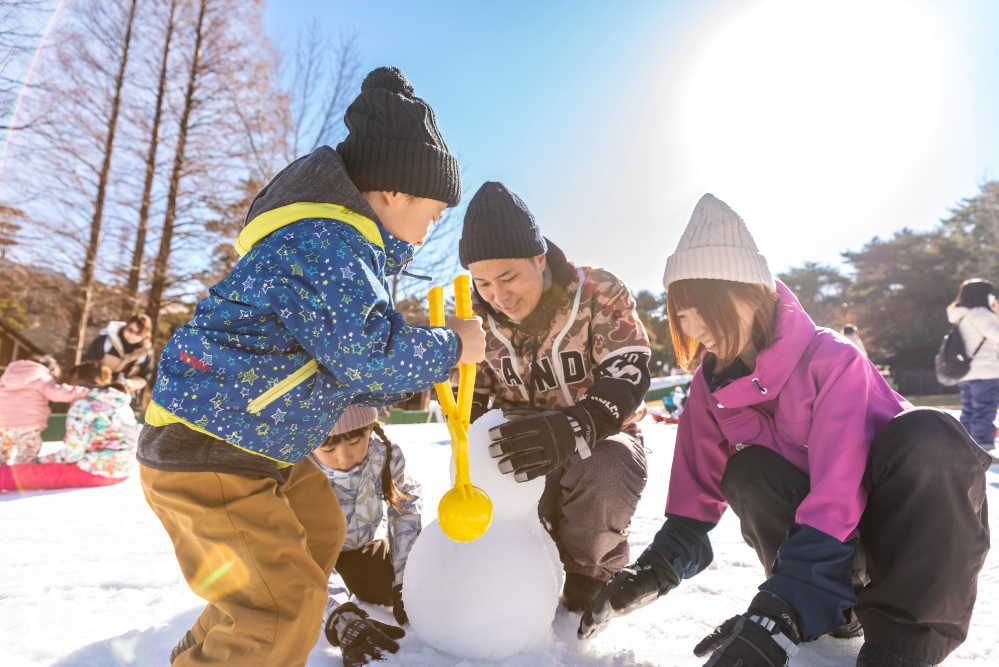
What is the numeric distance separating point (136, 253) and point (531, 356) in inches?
400

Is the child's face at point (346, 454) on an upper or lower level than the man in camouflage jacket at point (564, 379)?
lower

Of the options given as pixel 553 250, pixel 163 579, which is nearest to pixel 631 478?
pixel 553 250

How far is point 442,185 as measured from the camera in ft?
4.57

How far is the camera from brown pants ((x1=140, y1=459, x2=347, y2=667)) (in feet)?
→ 3.59

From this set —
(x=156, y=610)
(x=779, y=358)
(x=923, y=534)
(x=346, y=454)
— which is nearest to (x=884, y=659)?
(x=923, y=534)

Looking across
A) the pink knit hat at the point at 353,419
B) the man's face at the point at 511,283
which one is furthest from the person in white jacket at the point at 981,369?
the pink knit hat at the point at 353,419

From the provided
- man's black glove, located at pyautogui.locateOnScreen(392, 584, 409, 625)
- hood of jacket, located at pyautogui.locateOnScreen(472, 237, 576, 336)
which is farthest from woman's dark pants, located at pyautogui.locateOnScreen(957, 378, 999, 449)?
man's black glove, located at pyautogui.locateOnScreen(392, 584, 409, 625)

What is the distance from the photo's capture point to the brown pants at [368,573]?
1.78m

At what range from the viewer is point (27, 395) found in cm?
450

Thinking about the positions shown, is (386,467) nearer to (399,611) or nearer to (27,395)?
(399,611)

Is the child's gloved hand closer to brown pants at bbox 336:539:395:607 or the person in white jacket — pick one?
brown pants at bbox 336:539:395:607

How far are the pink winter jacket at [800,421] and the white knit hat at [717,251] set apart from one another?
0.43 ft

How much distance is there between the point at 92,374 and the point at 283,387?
13.9 feet

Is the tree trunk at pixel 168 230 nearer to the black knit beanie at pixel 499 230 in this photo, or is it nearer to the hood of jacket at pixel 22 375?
the hood of jacket at pixel 22 375
